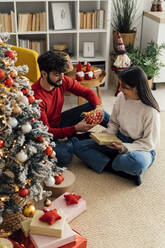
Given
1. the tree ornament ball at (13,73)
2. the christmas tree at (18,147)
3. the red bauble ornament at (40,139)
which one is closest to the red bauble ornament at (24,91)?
the christmas tree at (18,147)

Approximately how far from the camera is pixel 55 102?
2.55 meters

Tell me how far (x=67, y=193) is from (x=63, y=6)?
247cm

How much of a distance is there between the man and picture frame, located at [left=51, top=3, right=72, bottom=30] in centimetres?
139

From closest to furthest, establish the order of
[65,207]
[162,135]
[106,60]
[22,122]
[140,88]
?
[22,122]
[65,207]
[140,88]
[162,135]
[106,60]

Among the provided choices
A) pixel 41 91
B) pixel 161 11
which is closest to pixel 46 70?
pixel 41 91

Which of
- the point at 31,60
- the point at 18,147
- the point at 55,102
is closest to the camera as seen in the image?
the point at 18,147

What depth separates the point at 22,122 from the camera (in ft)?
5.55

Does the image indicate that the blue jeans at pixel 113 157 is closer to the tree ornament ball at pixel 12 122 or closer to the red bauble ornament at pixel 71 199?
the red bauble ornament at pixel 71 199

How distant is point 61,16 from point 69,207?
2495 millimetres

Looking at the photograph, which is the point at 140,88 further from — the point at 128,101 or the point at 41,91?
the point at 41,91

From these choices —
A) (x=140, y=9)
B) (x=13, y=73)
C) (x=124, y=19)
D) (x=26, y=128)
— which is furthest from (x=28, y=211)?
(x=140, y=9)

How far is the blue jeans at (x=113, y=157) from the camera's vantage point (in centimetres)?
229

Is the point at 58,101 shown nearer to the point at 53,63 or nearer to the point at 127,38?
the point at 53,63

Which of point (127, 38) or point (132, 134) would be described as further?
point (127, 38)
